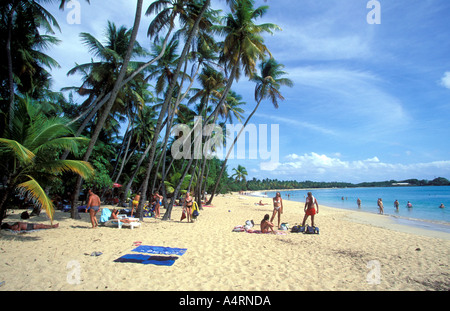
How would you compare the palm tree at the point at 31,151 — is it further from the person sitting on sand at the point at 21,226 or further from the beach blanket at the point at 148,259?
the beach blanket at the point at 148,259

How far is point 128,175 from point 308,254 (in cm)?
2248

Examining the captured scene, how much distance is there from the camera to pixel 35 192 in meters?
5.71

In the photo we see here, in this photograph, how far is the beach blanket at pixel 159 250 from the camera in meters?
5.58

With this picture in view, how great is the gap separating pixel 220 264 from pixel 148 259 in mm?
1597

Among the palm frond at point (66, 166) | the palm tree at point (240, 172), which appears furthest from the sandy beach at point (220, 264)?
the palm tree at point (240, 172)

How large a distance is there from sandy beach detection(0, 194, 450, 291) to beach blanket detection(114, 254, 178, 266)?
0.14m

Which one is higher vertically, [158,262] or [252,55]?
[252,55]

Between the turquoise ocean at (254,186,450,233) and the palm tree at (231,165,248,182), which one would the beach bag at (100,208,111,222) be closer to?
the turquoise ocean at (254,186,450,233)

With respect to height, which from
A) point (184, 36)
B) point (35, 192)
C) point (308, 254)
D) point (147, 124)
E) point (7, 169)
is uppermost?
point (184, 36)

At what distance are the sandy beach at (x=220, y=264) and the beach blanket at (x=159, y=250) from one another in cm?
19

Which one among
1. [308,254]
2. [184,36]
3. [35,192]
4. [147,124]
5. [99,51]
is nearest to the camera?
[35,192]

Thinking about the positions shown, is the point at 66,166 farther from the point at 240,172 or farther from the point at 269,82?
the point at 240,172
